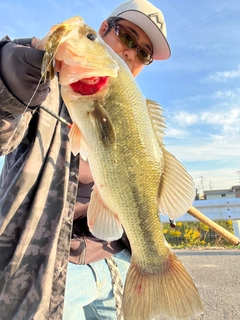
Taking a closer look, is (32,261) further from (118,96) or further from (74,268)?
(118,96)

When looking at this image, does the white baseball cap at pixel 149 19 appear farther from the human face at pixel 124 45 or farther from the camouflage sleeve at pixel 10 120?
→ the camouflage sleeve at pixel 10 120

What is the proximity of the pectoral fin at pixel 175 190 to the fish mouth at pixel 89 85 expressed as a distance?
56 cm

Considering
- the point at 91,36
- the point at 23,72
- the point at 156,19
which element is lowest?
the point at 23,72

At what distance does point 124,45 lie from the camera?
269cm

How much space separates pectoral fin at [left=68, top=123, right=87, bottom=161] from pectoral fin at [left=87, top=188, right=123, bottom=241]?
0.22 m

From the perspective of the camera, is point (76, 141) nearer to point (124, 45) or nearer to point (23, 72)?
point (23, 72)

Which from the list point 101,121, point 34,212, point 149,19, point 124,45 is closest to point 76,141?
point 101,121

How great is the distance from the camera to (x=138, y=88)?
67.2 inches

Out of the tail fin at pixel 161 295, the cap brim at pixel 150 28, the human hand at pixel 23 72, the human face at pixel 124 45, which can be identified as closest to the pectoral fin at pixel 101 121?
the human hand at pixel 23 72

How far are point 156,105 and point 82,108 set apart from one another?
1.68 ft

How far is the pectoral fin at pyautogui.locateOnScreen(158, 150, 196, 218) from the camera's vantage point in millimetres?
1810

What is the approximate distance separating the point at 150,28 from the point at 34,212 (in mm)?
1803

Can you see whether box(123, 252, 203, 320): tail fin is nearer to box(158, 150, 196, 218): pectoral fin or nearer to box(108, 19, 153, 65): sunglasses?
box(158, 150, 196, 218): pectoral fin

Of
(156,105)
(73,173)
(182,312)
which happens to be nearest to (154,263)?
(182,312)
